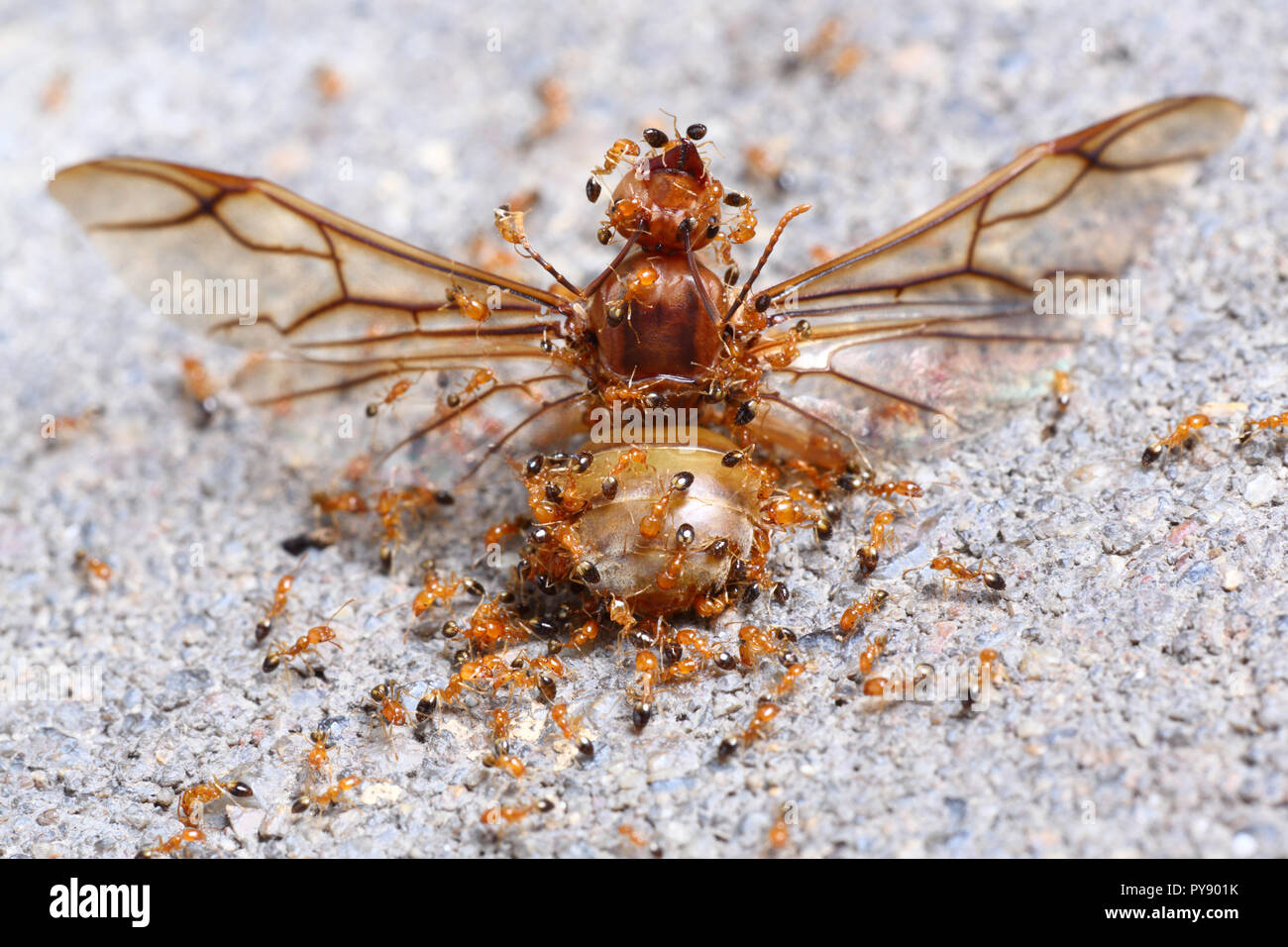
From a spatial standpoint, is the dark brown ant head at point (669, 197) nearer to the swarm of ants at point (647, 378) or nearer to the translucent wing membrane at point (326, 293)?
the swarm of ants at point (647, 378)

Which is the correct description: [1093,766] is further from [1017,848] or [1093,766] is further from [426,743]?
[426,743]

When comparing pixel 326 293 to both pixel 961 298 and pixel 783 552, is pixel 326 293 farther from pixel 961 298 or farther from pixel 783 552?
pixel 961 298

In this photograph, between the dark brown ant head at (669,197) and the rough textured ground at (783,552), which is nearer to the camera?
the rough textured ground at (783,552)

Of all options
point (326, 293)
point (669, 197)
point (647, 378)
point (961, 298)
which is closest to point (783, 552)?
point (647, 378)

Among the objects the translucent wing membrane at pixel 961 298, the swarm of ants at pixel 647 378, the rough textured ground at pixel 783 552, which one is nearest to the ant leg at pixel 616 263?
the swarm of ants at pixel 647 378

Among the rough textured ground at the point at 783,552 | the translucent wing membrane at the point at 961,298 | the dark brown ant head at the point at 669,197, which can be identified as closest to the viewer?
the rough textured ground at the point at 783,552

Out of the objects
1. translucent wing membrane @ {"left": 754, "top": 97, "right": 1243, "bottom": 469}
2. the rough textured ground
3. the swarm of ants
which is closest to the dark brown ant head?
the swarm of ants
